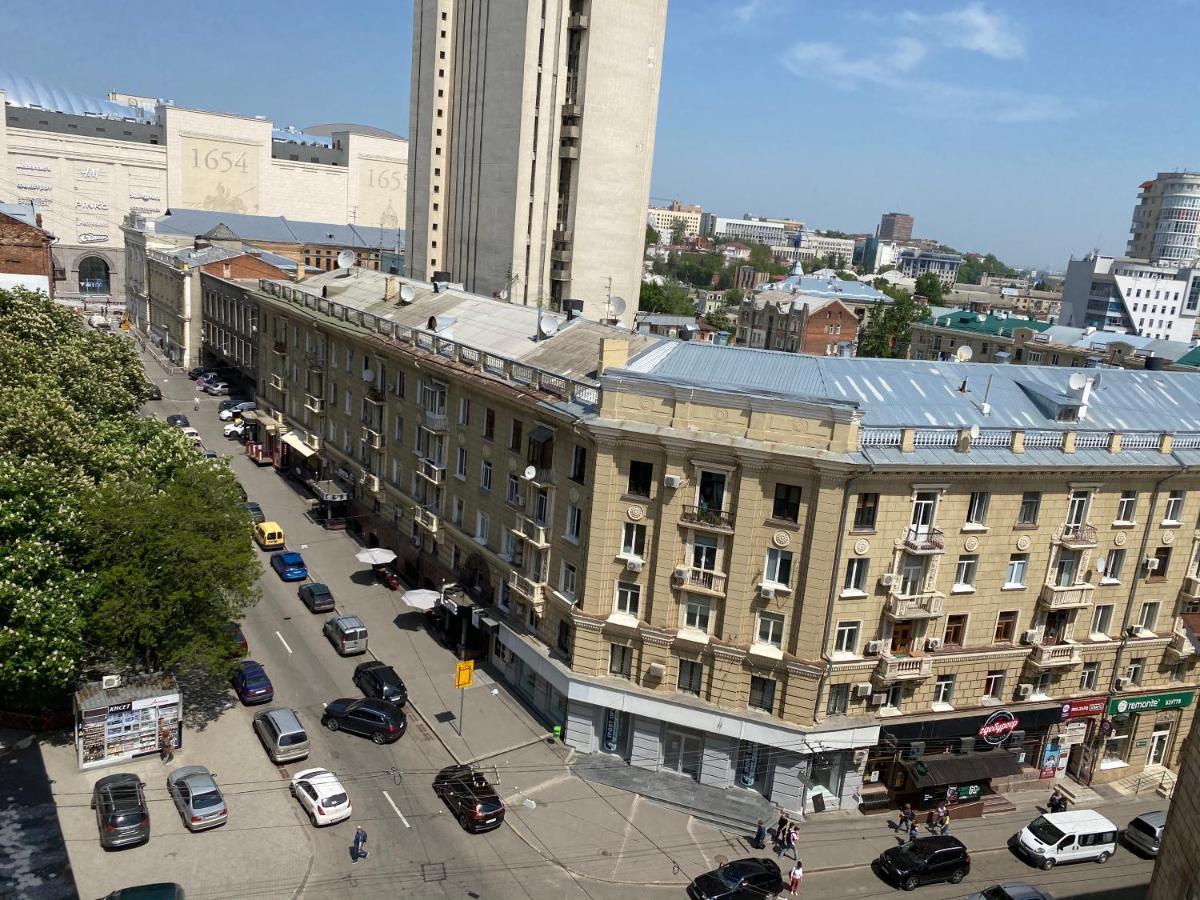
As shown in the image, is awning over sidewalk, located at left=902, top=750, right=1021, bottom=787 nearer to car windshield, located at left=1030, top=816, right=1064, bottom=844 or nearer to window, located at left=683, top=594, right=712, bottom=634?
car windshield, located at left=1030, top=816, right=1064, bottom=844

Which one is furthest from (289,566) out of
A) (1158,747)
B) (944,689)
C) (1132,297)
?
(1132,297)

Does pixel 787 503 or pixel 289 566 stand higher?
pixel 787 503

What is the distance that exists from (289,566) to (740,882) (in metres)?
33.9

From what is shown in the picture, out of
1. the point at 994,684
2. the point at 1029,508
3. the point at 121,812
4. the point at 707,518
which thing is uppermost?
the point at 1029,508

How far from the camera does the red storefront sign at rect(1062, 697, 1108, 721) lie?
39.2 meters

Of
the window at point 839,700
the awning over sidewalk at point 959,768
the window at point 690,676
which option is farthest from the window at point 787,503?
the awning over sidewalk at point 959,768

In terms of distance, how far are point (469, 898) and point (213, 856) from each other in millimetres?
8884

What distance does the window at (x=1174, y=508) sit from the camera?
3891 cm

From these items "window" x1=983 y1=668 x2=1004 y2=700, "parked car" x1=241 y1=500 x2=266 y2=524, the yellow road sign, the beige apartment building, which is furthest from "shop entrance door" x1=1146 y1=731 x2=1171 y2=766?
"parked car" x1=241 y1=500 x2=266 y2=524

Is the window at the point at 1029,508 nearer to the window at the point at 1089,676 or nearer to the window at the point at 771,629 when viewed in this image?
the window at the point at 1089,676

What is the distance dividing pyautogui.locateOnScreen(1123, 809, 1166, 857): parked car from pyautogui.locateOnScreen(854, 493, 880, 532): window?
17.3 m

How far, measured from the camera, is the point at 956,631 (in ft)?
121

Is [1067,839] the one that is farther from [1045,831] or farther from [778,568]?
[778,568]

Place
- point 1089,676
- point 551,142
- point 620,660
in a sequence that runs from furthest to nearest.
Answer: point 551,142 < point 1089,676 < point 620,660
